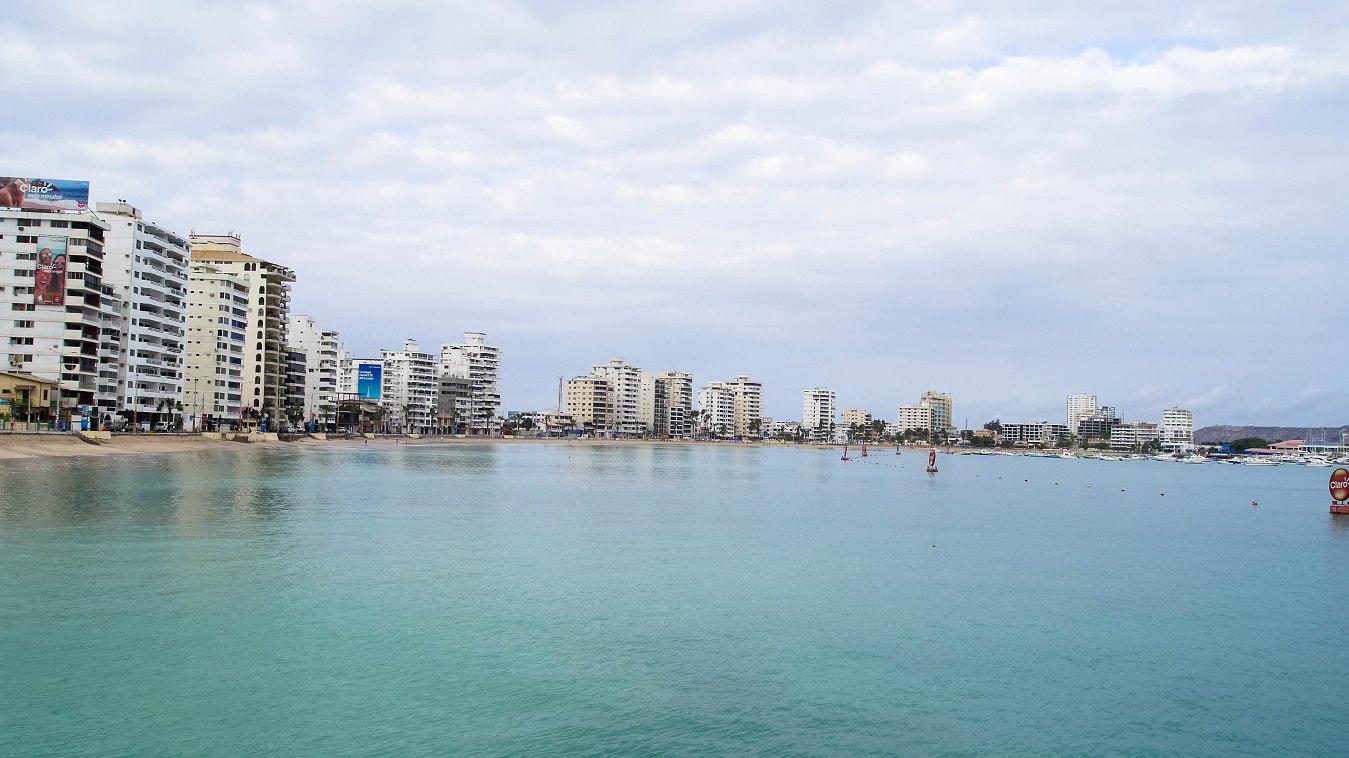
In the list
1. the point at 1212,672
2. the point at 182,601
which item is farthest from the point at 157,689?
the point at 1212,672

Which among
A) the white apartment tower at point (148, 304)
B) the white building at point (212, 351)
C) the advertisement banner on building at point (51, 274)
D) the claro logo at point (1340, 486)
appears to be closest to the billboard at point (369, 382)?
the white building at point (212, 351)

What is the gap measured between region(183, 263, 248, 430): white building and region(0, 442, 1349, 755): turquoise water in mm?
79015

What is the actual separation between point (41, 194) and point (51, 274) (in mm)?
8661

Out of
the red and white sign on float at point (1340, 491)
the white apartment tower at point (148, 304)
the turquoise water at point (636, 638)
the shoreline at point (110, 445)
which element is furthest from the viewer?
the white apartment tower at point (148, 304)

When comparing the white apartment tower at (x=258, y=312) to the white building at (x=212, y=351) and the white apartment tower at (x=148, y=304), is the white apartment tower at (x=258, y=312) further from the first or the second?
the white apartment tower at (x=148, y=304)

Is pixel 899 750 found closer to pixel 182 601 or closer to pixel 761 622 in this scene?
pixel 761 622

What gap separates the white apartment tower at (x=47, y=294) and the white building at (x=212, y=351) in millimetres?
25079

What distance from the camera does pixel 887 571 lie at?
96.9 ft

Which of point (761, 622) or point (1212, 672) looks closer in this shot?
point (1212, 672)

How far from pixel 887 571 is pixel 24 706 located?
75.9ft

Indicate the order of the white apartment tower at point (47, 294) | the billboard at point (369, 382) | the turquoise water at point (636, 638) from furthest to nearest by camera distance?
the billboard at point (369, 382)
the white apartment tower at point (47, 294)
the turquoise water at point (636, 638)

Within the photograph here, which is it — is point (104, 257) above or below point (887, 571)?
above

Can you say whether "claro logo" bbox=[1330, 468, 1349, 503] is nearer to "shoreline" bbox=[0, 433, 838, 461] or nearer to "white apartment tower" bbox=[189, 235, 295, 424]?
"shoreline" bbox=[0, 433, 838, 461]

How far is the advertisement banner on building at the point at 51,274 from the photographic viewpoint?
84188mm
